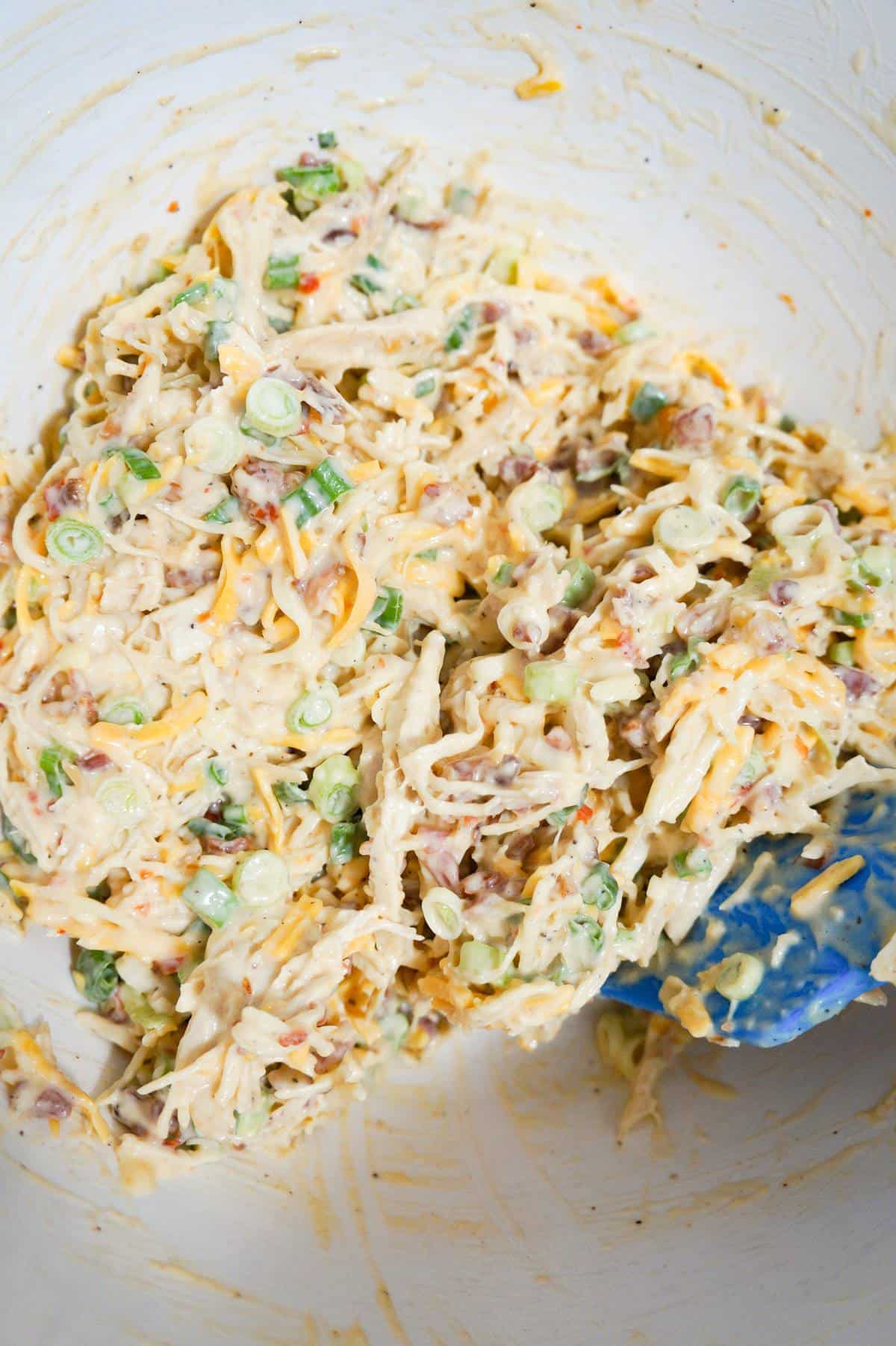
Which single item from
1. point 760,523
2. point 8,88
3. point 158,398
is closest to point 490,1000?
point 760,523

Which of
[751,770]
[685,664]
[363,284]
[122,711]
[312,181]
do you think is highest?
[312,181]

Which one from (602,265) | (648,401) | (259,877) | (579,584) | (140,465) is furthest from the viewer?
(602,265)

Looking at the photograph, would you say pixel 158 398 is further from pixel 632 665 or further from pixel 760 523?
pixel 760 523

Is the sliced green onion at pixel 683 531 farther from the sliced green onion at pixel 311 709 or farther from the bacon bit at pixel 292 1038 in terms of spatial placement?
the bacon bit at pixel 292 1038

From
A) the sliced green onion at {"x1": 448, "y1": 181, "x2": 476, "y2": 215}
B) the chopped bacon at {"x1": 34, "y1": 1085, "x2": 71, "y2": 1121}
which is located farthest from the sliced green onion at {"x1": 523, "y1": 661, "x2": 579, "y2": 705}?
the chopped bacon at {"x1": 34, "y1": 1085, "x2": 71, "y2": 1121}

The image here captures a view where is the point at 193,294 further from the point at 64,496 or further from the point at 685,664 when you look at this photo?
→ the point at 685,664

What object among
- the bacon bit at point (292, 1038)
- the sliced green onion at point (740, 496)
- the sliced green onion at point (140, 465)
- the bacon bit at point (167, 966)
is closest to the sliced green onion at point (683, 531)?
the sliced green onion at point (740, 496)

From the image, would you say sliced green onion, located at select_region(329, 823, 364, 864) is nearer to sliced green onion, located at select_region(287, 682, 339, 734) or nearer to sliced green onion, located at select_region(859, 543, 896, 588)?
sliced green onion, located at select_region(287, 682, 339, 734)

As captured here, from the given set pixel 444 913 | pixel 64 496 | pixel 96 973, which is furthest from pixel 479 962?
pixel 64 496
